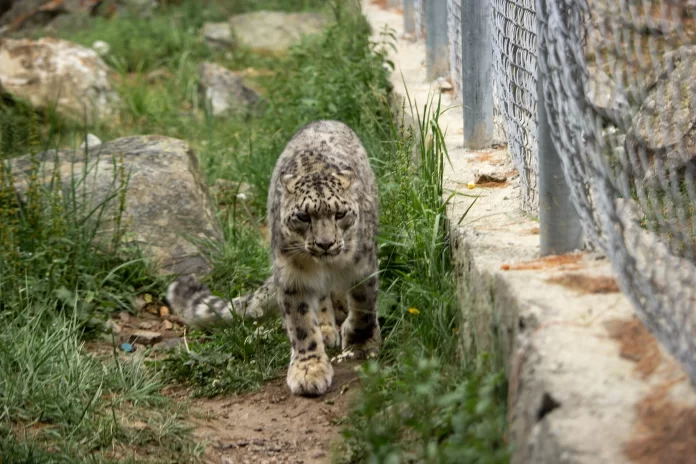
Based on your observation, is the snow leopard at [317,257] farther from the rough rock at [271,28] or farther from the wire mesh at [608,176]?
the rough rock at [271,28]

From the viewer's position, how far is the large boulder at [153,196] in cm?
645

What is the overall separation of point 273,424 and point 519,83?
2.18m

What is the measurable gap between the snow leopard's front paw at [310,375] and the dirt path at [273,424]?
0.05 metres

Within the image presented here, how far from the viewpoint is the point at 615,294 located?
3.20 metres

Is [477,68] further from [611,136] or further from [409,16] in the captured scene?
[409,16]

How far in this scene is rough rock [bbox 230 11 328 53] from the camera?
13491mm

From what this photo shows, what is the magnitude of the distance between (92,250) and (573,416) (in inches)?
165

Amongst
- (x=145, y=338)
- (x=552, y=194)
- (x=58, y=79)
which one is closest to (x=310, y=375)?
(x=145, y=338)

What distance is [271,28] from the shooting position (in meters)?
13.9

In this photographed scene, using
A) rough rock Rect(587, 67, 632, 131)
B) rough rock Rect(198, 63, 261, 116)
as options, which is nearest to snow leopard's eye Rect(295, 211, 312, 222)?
rough rock Rect(587, 67, 632, 131)

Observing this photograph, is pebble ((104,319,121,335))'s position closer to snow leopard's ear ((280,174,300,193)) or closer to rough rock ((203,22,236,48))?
snow leopard's ear ((280,174,300,193))

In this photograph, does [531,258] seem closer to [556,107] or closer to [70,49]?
[556,107]

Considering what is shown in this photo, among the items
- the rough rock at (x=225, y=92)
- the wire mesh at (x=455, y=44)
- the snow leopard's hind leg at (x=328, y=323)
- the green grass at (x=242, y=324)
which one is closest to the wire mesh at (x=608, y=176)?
the green grass at (x=242, y=324)

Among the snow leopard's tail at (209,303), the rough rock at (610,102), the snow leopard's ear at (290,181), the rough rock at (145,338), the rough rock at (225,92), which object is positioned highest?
the rough rock at (610,102)
